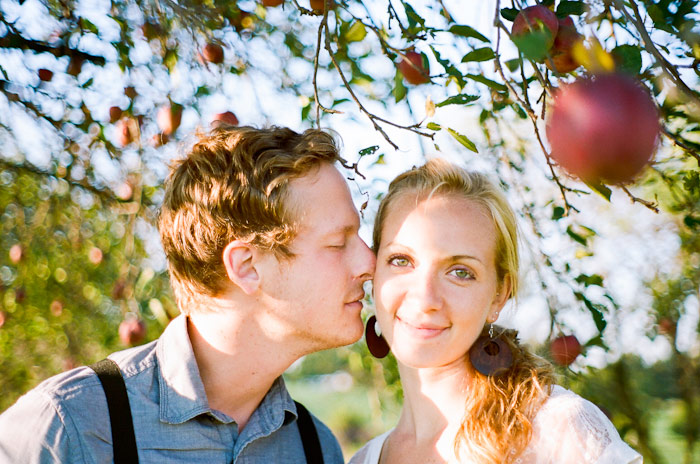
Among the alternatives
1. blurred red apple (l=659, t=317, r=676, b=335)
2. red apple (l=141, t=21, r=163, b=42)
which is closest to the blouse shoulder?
red apple (l=141, t=21, r=163, b=42)

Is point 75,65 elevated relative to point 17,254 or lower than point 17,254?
elevated

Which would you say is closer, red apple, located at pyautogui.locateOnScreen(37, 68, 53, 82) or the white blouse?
the white blouse

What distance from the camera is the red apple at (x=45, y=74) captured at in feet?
7.93

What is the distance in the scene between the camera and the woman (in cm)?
145

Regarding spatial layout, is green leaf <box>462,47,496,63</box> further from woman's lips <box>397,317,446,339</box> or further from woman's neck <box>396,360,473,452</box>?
woman's neck <box>396,360,473,452</box>

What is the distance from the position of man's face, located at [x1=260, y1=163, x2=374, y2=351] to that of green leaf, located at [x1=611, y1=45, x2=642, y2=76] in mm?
870

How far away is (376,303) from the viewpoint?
5.50ft

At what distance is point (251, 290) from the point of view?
1.76m

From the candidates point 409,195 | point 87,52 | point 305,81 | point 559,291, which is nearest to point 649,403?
point 559,291

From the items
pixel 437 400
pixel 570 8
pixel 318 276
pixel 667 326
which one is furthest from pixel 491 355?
pixel 667 326

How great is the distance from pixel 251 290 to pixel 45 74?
1258 millimetres

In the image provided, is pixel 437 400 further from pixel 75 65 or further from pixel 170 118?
pixel 75 65

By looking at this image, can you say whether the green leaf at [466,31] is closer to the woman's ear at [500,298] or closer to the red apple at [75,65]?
the woman's ear at [500,298]

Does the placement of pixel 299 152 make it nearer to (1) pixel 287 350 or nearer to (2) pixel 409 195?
(2) pixel 409 195
